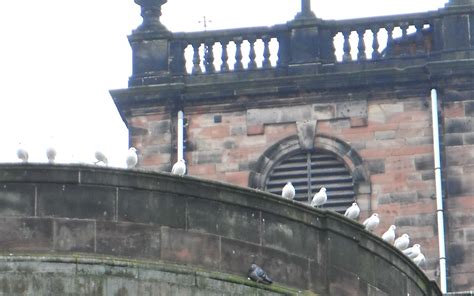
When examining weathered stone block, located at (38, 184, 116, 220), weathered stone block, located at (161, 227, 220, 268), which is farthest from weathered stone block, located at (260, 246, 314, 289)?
weathered stone block, located at (38, 184, 116, 220)

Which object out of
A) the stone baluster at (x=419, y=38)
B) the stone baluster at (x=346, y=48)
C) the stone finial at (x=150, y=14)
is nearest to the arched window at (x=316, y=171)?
the stone baluster at (x=346, y=48)

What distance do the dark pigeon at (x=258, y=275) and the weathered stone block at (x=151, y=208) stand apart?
1.16 meters

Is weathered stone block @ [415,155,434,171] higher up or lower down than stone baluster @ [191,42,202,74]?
lower down

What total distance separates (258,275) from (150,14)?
24.6 metres

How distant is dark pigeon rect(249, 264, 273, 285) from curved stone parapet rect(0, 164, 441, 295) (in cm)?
16

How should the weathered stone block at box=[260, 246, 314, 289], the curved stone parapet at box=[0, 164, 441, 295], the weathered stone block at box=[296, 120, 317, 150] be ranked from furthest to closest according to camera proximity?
the weathered stone block at box=[296, 120, 317, 150] → the weathered stone block at box=[260, 246, 314, 289] → the curved stone parapet at box=[0, 164, 441, 295]

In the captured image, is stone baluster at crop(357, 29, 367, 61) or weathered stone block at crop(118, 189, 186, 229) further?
stone baluster at crop(357, 29, 367, 61)

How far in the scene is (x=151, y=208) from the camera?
43.7m

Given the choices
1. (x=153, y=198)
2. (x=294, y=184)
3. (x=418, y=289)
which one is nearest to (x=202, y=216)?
(x=153, y=198)

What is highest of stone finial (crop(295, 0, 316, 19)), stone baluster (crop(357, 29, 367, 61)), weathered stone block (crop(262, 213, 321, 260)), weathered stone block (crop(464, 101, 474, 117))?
stone finial (crop(295, 0, 316, 19))

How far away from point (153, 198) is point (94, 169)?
0.99 meters

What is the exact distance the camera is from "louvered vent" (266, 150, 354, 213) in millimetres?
64312

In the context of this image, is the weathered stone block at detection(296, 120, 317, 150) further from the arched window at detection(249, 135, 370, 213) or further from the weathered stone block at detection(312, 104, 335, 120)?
the weathered stone block at detection(312, 104, 335, 120)

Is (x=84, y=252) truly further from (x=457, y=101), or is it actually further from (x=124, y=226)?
(x=457, y=101)
